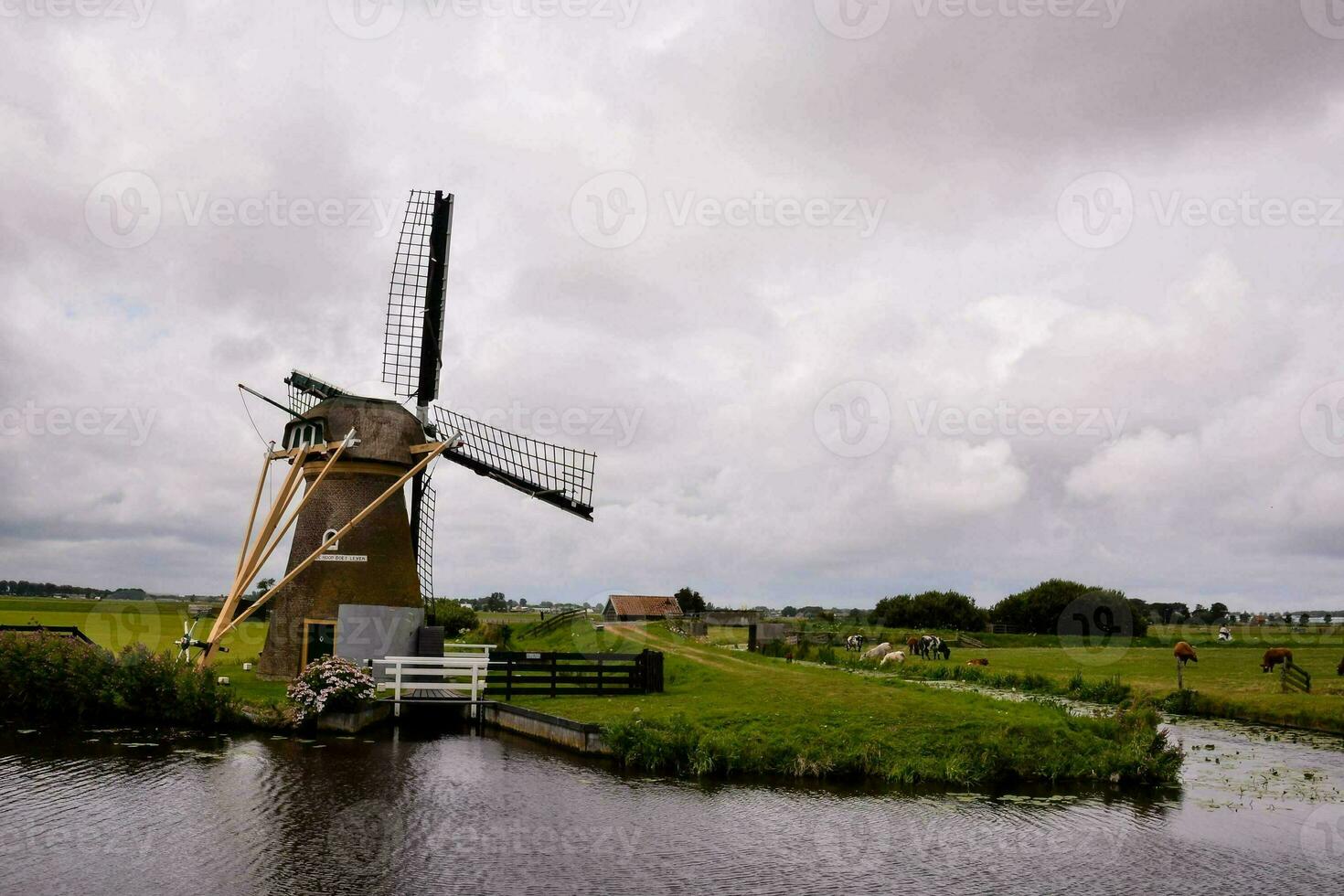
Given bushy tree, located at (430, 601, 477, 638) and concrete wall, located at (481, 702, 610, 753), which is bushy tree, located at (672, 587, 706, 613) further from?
concrete wall, located at (481, 702, 610, 753)

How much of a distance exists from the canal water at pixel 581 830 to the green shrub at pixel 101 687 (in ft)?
8.57

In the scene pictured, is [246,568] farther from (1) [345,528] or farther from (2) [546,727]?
(2) [546,727]

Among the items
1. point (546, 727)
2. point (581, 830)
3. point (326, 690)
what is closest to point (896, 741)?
point (581, 830)

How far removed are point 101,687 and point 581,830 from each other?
14.8m

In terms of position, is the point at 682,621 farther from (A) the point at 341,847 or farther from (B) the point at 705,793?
(A) the point at 341,847

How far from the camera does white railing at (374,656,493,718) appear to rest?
2509 centimetres

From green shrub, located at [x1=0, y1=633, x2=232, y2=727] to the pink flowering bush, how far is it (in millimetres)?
1716

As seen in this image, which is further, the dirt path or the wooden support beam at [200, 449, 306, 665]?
the dirt path

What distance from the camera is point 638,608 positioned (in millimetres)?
92312

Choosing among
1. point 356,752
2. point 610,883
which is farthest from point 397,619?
point 610,883

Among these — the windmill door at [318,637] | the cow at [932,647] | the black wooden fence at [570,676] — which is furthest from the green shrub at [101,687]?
the cow at [932,647]

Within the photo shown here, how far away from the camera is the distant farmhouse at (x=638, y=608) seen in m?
91.5

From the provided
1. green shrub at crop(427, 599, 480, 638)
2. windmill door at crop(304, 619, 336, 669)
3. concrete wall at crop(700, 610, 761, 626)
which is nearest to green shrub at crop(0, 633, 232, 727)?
windmill door at crop(304, 619, 336, 669)

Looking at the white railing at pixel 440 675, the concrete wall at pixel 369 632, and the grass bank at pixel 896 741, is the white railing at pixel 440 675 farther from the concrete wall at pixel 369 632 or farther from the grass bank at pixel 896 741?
the grass bank at pixel 896 741
